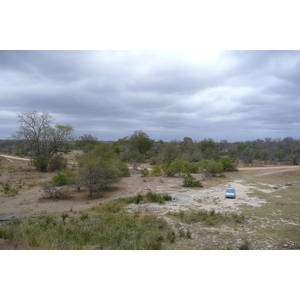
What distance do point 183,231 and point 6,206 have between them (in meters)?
13.3

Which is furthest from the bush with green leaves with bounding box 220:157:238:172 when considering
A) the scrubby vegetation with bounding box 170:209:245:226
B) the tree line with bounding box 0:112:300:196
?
the scrubby vegetation with bounding box 170:209:245:226

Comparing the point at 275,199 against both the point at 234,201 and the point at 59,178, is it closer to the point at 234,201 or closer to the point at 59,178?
the point at 234,201

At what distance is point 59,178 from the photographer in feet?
71.4

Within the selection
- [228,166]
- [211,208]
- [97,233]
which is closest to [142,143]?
[228,166]

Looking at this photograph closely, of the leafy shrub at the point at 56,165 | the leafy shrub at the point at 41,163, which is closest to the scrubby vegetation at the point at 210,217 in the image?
the leafy shrub at the point at 41,163

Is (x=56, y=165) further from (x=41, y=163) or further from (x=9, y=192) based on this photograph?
(x=9, y=192)

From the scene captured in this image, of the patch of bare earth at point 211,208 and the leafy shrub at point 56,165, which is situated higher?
the leafy shrub at point 56,165

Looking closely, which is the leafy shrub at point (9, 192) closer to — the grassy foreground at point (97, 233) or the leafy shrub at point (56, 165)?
the grassy foreground at point (97, 233)

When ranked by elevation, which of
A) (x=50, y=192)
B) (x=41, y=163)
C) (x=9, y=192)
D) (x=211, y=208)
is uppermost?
(x=41, y=163)

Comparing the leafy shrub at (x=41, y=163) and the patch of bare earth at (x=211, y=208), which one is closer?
the patch of bare earth at (x=211, y=208)

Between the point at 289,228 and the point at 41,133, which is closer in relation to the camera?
the point at 289,228

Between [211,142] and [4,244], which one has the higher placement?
[211,142]

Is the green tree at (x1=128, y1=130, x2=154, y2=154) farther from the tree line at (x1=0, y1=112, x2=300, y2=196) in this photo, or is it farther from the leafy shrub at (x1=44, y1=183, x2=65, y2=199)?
the leafy shrub at (x1=44, y1=183, x2=65, y2=199)

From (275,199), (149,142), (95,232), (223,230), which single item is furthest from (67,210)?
(149,142)
